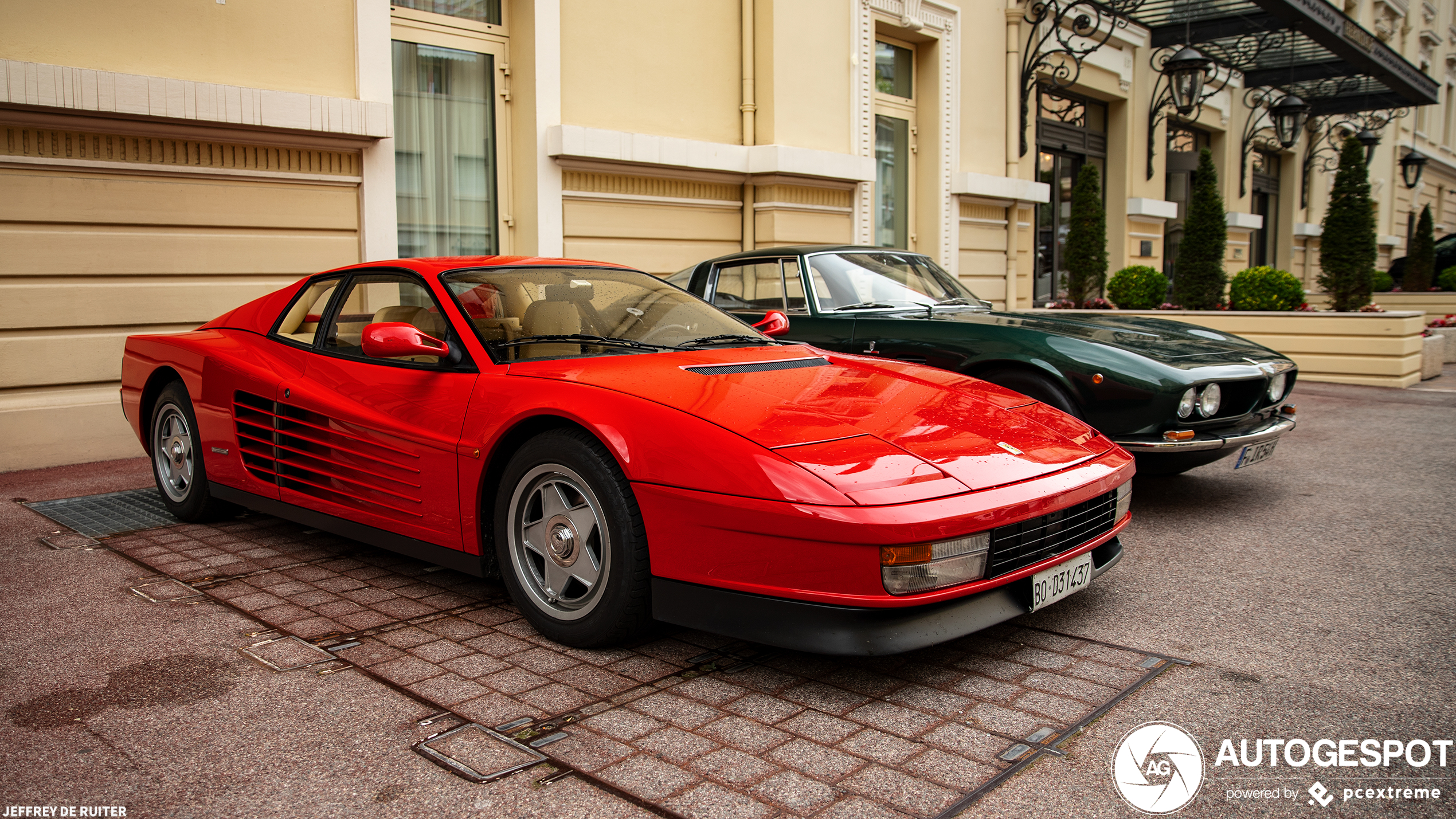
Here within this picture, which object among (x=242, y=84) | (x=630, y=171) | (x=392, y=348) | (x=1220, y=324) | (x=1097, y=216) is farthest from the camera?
(x=1097, y=216)

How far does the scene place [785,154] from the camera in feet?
32.8

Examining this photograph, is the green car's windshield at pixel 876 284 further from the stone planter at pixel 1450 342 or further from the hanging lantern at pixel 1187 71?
the stone planter at pixel 1450 342

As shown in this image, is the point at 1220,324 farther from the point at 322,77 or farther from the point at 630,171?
the point at 322,77

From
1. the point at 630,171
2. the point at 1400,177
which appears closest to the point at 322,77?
the point at 630,171

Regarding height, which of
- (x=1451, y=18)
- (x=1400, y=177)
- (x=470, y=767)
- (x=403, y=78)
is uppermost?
(x=1451, y=18)

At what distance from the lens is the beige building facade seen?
248 inches

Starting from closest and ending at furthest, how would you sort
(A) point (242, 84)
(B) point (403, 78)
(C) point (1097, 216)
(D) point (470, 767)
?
1. (D) point (470, 767)
2. (A) point (242, 84)
3. (B) point (403, 78)
4. (C) point (1097, 216)

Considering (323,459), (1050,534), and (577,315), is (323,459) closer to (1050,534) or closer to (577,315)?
(577,315)

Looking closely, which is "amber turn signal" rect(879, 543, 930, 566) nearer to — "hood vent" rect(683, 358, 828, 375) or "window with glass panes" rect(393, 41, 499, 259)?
"hood vent" rect(683, 358, 828, 375)

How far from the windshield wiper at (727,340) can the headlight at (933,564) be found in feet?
5.00

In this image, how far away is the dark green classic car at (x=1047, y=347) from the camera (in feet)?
15.7

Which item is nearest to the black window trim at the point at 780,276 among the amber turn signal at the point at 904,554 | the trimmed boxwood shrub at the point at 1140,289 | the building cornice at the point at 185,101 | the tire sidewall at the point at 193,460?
the tire sidewall at the point at 193,460

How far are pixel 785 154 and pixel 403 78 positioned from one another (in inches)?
148

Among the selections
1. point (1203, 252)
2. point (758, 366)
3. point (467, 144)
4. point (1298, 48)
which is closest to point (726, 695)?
point (758, 366)
